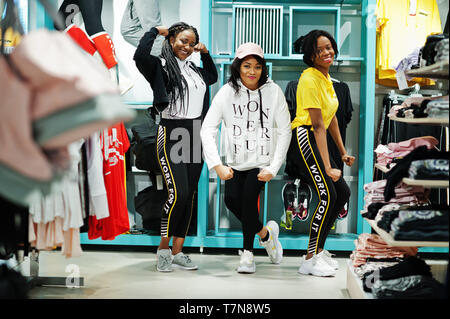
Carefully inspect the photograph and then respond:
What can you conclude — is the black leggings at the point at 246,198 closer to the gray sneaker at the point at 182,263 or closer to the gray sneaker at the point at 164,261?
the gray sneaker at the point at 182,263

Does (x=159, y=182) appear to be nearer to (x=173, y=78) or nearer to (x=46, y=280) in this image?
(x=173, y=78)

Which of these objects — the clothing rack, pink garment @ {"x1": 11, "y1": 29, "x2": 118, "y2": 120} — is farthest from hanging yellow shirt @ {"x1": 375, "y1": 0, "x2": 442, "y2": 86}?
pink garment @ {"x1": 11, "y1": 29, "x2": 118, "y2": 120}

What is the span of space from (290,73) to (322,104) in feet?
4.22

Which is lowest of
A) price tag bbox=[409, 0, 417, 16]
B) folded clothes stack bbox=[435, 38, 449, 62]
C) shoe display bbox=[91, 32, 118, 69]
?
folded clothes stack bbox=[435, 38, 449, 62]

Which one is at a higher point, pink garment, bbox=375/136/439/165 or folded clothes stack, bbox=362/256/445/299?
pink garment, bbox=375/136/439/165

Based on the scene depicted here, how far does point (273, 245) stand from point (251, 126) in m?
0.87

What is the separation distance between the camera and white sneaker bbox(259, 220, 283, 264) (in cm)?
372

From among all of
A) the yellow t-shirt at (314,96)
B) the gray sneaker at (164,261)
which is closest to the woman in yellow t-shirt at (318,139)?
the yellow t-shirt at (314,96)

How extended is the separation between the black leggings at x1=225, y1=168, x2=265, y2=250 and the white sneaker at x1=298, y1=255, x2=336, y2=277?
1.27 ft

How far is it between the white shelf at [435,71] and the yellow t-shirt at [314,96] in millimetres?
746

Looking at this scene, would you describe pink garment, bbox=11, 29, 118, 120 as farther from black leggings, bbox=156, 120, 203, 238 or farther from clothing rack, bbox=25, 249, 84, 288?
black leggings, bbox=156, 120, 203, 238

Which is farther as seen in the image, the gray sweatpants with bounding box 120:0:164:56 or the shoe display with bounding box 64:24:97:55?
the gray sweatpants with bounding box 120:0:164:56
